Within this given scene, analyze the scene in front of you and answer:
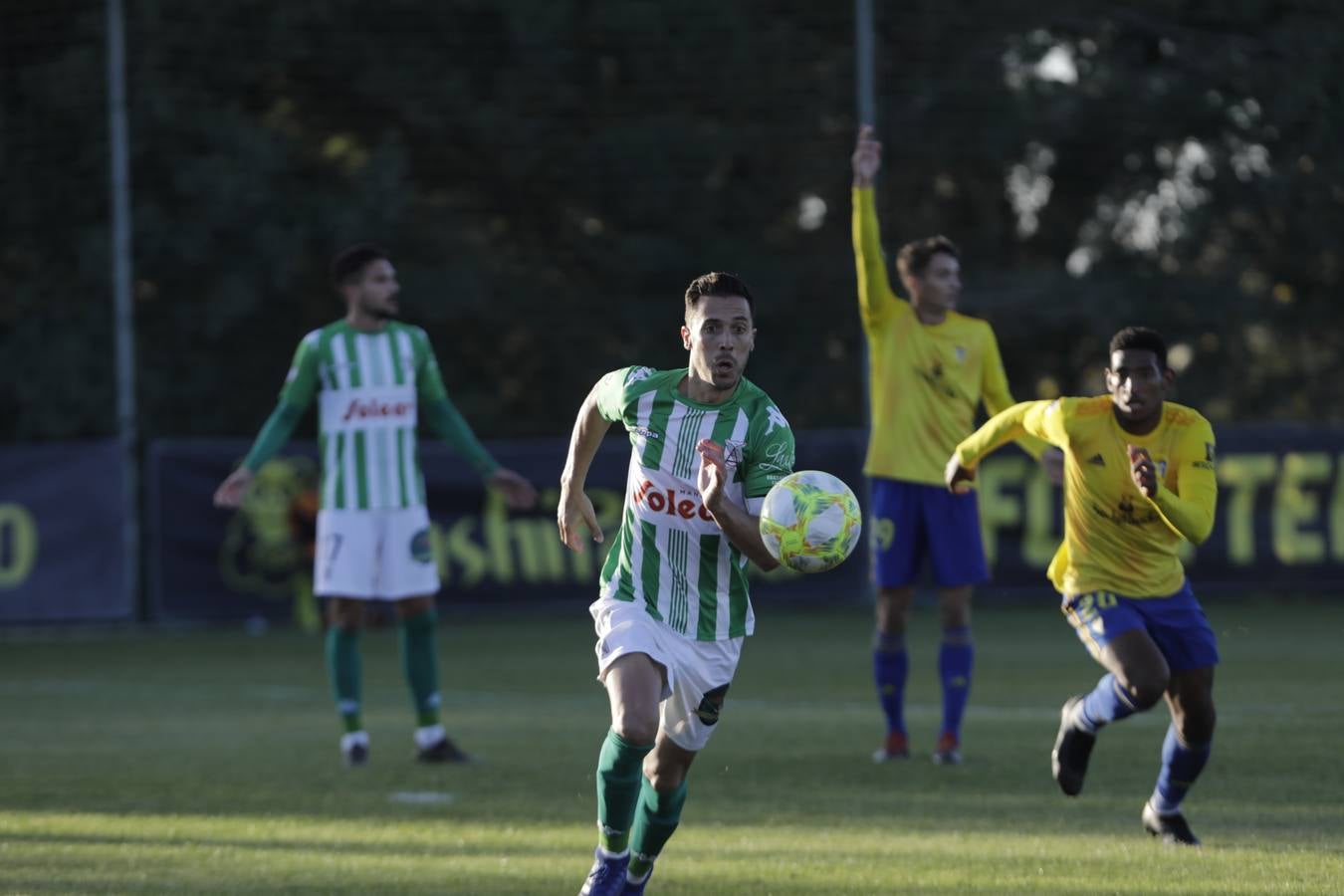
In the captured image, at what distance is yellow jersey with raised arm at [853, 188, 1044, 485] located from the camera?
31.6 feet

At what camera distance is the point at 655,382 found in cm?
632

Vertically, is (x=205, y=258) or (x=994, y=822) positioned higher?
(x=205, y=258)

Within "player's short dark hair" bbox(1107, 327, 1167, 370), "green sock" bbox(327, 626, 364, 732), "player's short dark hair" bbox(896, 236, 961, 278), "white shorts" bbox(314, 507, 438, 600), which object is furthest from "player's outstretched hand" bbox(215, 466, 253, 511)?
"player's short dark hair" bbox(1107, 327, 1167, 370)

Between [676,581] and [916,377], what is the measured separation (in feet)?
12.6

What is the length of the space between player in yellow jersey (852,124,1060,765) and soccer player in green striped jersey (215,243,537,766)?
5.49ft

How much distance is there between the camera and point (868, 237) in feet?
31.3

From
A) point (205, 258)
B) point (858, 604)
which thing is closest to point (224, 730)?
point (858, 604)

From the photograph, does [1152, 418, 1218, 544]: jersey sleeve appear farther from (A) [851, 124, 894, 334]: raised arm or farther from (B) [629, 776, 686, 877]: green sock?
(A) [851, 124, 894, 334]: raised arm

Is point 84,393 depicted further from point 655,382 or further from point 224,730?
point 655,382

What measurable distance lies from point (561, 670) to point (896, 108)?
30.2 feet

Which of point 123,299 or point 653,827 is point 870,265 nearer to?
point 653,827

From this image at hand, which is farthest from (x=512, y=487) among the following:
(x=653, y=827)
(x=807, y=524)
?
(x=807, y=524)

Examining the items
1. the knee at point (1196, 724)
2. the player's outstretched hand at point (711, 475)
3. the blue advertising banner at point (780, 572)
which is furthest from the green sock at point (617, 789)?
the blue advertising banner at point (780, 572)

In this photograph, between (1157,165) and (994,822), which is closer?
(994,822)
